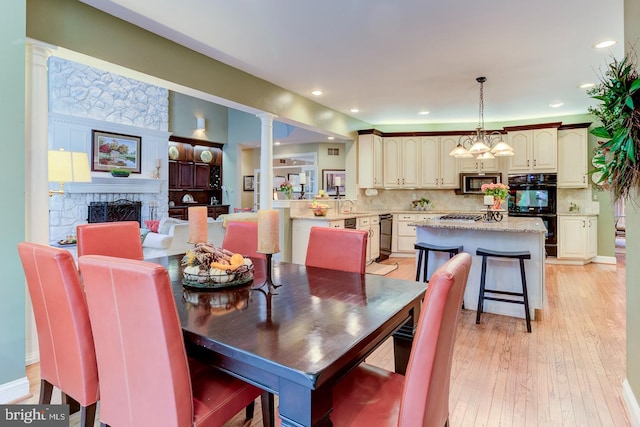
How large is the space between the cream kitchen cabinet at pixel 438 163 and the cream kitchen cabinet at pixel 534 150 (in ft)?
3.32

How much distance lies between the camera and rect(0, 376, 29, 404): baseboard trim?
1.97 metres

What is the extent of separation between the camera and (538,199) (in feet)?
19.9

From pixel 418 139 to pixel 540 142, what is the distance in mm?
2109

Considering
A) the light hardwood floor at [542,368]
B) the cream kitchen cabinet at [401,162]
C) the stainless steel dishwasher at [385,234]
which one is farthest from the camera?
the cream kitchen cabinet at [401,162]

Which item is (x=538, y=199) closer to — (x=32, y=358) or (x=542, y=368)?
(x=542, y=368)

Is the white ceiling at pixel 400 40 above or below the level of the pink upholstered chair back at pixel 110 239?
above

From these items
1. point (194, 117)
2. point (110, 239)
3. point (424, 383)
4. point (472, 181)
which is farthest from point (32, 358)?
point (194, 117)

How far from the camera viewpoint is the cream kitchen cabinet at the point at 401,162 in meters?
6.85

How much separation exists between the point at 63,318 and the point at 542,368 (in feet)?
9.71

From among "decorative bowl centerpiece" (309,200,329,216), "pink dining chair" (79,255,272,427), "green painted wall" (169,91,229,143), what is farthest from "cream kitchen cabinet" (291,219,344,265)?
"green painted wall" (169,91,229,143)

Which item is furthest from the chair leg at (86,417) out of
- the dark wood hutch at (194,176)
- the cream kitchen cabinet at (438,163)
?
the dark wood hutch at (194,176)

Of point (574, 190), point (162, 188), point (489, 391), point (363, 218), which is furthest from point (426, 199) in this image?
point (162, 188)

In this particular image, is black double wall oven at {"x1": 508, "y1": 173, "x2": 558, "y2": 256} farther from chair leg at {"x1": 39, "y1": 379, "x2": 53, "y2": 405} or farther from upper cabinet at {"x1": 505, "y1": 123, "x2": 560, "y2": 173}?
chair leg at {"x1": 39, "y1": 379, "x2": 53, "y2": 405}

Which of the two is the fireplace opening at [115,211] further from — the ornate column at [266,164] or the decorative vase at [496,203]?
the decorative vase at [496,203]
